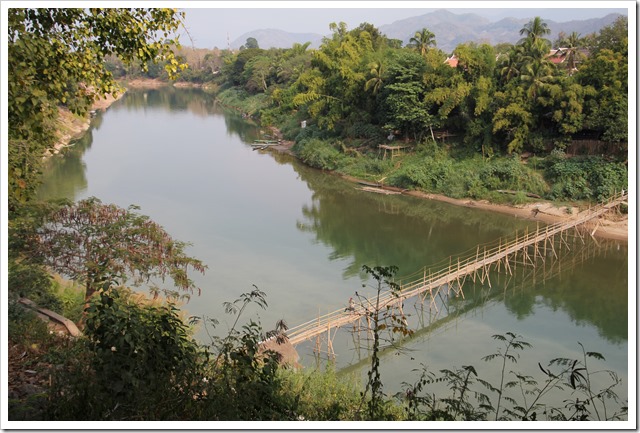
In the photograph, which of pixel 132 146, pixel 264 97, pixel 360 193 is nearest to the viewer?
pixel 360 193

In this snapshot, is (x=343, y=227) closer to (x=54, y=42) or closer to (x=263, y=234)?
(x=263, y=234)

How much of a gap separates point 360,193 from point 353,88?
5131mm

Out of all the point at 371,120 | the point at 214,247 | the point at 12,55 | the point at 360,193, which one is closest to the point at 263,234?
the point at 214,247

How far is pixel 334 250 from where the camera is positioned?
47.5 ft

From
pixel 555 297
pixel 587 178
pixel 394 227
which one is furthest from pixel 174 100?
pixel 555 297

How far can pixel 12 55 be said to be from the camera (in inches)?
154

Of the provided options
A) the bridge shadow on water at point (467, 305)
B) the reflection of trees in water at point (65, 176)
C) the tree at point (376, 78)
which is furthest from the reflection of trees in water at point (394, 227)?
the reflection of trees in water at point (65, 176)

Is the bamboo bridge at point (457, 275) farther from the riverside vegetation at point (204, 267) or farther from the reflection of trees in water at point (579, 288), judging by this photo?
the riverside vegetation at point (204, 267)

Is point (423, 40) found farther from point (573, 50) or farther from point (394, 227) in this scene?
point (394, 227)

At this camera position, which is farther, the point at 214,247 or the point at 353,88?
the point at 353,88

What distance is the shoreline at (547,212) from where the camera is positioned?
1538 cm

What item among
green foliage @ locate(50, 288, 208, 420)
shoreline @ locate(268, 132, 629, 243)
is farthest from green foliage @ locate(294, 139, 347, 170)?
green foliage @ locate(50, 288, 208, 420)

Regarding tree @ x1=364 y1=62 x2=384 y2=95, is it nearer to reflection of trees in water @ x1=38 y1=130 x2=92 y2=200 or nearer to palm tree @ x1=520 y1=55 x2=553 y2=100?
palm tree @ x1=520 y1=55 x2=553 y2=100

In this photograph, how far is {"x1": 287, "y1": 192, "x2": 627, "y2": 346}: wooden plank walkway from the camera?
30.2 ft
